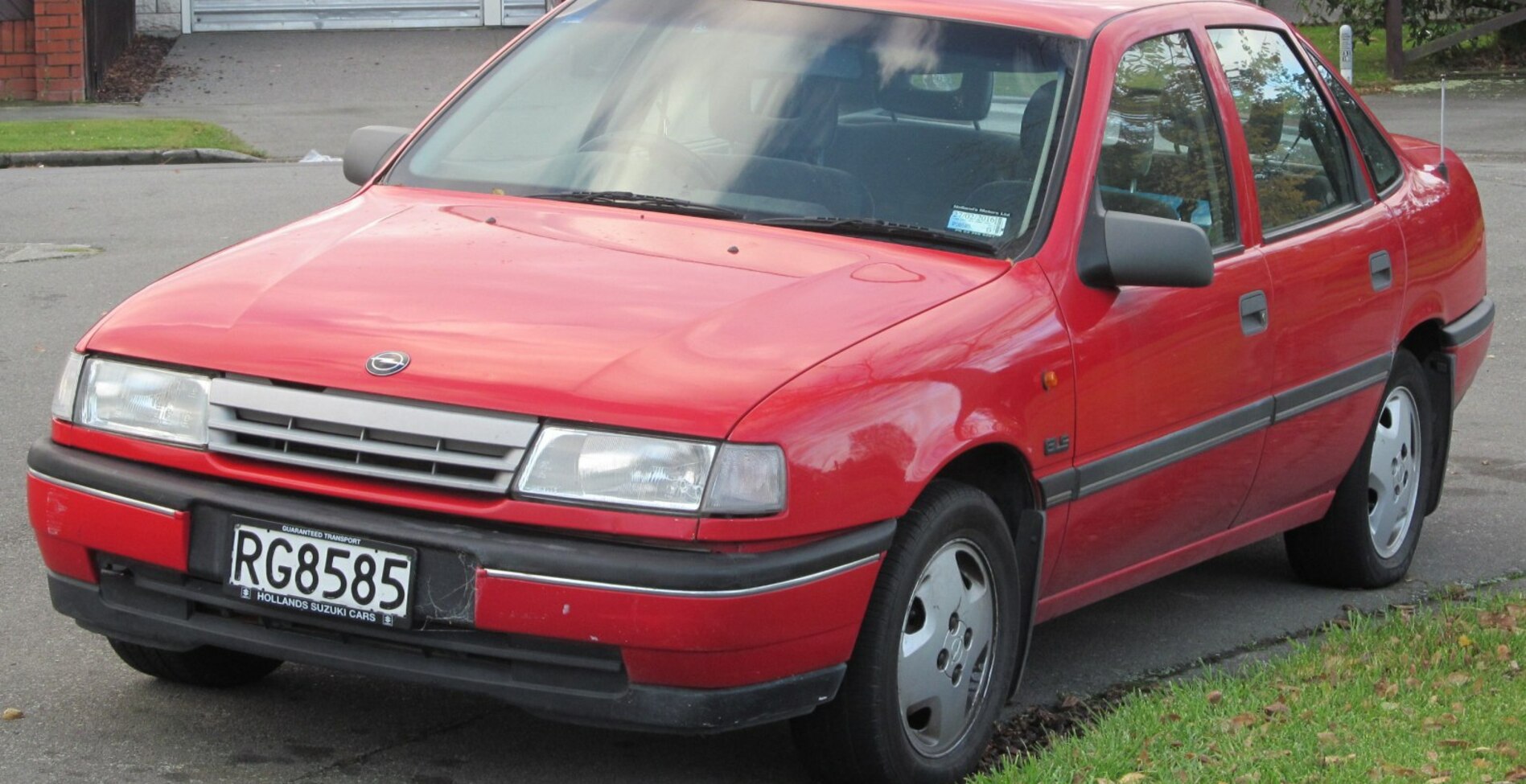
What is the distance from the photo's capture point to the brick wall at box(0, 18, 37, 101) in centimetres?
2152

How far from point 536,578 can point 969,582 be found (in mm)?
1024

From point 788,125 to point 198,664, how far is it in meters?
1.80

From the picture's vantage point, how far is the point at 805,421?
3746 mm

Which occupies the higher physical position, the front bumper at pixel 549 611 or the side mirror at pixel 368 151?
the side mirror at pixel 368 151

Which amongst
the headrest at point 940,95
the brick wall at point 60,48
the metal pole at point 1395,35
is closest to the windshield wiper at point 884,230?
the headrest at point 940,95

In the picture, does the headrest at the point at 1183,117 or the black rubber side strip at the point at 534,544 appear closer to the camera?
the black rubber side strip at the point at 534,544

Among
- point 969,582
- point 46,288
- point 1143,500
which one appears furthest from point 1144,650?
point 46,288

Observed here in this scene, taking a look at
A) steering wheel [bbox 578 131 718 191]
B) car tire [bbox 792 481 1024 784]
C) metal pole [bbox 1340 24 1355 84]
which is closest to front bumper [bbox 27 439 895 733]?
car tire [bbox 792 481 1024 784]

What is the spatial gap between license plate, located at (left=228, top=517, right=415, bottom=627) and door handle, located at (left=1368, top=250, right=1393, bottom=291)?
10.5 feet

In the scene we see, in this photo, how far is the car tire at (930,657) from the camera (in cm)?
399

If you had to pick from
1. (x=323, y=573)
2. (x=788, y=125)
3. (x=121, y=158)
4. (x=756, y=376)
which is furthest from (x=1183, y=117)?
(x=121, y=158)

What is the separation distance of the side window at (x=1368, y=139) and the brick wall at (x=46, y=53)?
58.1 feet

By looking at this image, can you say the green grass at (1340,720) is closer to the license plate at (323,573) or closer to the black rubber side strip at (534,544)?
the black rubber side strip at (534,544)

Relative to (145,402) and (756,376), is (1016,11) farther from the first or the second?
(145,402)
